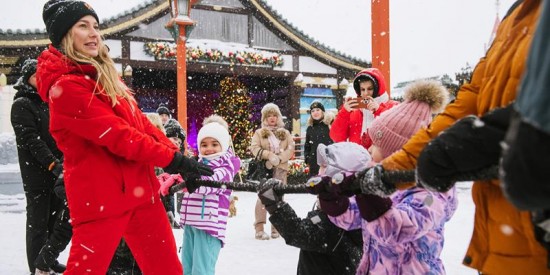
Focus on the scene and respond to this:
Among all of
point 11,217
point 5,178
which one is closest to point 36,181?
point 11,217

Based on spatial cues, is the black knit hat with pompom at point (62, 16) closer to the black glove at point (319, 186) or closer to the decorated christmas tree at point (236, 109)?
the black glove at point (319, 186)

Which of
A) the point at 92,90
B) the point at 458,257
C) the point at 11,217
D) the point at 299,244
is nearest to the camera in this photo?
the point at 299,244

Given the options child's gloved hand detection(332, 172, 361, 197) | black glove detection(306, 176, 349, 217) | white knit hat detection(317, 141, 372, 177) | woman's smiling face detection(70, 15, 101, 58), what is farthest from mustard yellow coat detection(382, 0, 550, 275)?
woman's smiling face detection(70, 15, 101, 58)

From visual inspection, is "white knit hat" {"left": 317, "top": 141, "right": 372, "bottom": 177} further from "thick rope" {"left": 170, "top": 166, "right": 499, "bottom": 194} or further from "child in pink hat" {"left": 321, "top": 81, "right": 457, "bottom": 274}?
"thick rope" {"left": 170, "top": 166, "right": 499, "bottom": 194}

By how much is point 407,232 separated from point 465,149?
75 centimetres

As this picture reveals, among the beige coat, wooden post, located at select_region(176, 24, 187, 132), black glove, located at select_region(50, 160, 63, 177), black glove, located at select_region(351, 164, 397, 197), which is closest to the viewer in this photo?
black glove, located at select_region(351, 164, 397, 197)

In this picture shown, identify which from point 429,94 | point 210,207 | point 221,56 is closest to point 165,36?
point 221,56

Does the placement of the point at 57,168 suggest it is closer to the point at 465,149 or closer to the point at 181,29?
the point at 465,149

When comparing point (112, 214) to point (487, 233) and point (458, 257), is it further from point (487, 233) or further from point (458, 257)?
point (458, 257)

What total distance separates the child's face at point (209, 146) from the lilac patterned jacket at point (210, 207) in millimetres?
86

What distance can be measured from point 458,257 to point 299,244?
2994 mm

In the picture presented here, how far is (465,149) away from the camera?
1.07 metres

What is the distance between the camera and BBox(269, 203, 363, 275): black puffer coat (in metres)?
2.11

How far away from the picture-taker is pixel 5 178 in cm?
1043
